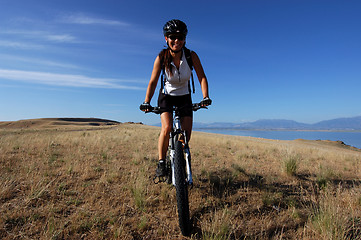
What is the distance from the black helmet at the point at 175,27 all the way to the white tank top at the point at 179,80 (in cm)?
37

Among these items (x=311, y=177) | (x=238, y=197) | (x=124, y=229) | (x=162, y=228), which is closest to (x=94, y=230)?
(x=124, y=229)

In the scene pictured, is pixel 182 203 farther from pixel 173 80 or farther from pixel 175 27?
pixel 175 27

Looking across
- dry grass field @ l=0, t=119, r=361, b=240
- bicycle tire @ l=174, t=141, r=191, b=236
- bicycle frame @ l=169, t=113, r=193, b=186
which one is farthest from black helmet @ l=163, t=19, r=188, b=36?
dry grass field @ l=0, t=119, r=361, b=240

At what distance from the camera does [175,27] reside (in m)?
2.95

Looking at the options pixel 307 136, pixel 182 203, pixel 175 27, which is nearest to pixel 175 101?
pixel 175 27

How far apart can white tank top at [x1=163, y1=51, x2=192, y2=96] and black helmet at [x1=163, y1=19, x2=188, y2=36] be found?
37 centimetres

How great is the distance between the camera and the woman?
3035 millimetres

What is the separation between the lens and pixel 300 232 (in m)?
2.34

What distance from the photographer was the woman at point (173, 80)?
119 inches

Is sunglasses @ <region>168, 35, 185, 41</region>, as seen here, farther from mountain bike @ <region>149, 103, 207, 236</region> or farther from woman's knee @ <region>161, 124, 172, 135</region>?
woman's knee @ <region>161, 124, 172, 135</region>

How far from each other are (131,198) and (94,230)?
2.98ft

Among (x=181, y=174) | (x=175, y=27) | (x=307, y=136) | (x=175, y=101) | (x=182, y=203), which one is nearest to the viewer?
(x=182, y=203)

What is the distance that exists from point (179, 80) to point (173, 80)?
0.34 ft

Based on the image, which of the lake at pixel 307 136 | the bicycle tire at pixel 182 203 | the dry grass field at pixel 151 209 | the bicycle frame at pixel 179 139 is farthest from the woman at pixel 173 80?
the lake at pixel 307 136
